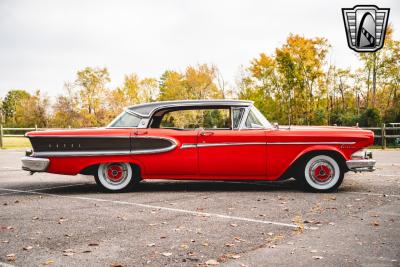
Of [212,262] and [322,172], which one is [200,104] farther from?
[212,262]

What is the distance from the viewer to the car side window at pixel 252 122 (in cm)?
789

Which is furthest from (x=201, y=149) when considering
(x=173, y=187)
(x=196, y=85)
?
(x=196, y=85)

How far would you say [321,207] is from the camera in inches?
250

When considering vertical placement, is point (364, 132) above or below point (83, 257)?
above

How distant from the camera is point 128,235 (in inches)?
193

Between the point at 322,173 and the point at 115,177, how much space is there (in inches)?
148

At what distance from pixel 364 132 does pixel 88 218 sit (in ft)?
16.3

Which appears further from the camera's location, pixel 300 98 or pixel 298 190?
pixel 300 98

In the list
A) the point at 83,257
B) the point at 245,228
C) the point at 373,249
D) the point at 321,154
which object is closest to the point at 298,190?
the point at 321,154

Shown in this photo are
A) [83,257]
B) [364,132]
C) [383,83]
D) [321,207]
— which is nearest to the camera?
[83,257]

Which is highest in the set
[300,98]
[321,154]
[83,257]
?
[300,98]

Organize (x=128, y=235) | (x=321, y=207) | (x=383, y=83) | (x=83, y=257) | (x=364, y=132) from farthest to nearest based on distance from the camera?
(x=383, y=83) < (x=364, y=132) < (x=321, y=207) < (x=128, y=235) < (x=83, y=257)

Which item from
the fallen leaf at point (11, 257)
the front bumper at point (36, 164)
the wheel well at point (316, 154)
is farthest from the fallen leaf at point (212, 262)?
the front bumper at point (36, 164)

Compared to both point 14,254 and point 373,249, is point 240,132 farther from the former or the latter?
point 14,254
